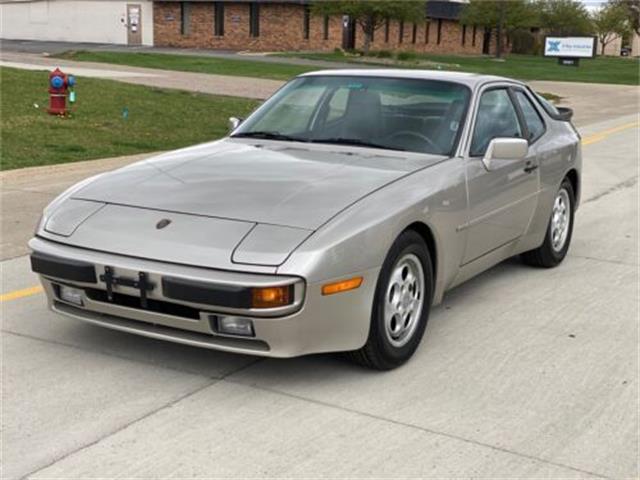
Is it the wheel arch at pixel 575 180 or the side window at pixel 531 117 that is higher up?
the side window at pixel 531 117

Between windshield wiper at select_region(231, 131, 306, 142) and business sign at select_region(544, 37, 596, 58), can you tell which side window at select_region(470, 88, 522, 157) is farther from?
business sign at select_region(544, 37, 596, 58)

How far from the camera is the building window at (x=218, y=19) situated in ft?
166

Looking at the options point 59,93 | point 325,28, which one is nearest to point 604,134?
point 59,93

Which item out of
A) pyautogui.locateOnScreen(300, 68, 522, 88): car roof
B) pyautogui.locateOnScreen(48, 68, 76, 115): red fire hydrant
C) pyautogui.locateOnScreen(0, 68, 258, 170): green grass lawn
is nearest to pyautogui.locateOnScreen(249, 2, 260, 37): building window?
pyautogui.locateOnScreen(0, 68, 258, 170): green grass lawn

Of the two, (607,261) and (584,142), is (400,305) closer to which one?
(607,261)

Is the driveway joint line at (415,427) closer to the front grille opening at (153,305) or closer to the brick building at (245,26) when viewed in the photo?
the front grille opening at (153,305)

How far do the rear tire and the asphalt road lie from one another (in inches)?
38.6

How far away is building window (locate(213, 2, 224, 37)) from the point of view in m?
50.6

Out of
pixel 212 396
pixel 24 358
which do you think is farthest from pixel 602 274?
pixel 24 358

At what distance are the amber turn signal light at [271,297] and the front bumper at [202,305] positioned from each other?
22mm

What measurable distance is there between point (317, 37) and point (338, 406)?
4984cm

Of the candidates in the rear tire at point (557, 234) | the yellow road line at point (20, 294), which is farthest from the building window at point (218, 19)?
the yellow road line at point (20, 294)

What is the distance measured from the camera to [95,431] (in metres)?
3.65

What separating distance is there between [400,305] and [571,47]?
53.9 metres
